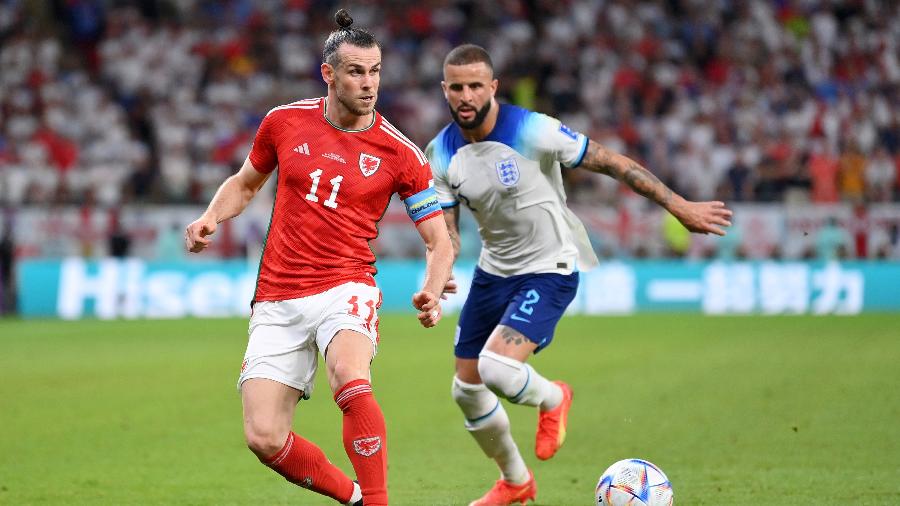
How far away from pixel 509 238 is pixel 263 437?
92.7 inches

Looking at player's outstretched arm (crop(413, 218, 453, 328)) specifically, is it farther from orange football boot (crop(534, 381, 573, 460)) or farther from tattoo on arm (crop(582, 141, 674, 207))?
orange football boot (crop(534, 381, 573, 460))

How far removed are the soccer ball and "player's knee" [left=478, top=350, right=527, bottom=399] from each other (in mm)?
889

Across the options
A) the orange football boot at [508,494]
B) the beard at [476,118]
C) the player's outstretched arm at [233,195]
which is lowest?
the orange football boot at [508,494]

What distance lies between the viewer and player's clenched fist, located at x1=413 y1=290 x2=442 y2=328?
559cm

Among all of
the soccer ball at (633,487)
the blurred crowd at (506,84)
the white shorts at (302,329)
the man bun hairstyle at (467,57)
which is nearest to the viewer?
the white shorts at (302,329)

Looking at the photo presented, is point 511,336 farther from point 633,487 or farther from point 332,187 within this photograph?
point 332,187

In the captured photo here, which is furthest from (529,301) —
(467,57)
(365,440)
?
(365,440)

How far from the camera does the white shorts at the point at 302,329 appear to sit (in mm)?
5703

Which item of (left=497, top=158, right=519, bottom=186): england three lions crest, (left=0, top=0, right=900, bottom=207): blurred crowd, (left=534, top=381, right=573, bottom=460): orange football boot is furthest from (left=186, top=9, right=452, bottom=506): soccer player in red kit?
(left=0, top=0, right=900, bottom=207): blurred crowd

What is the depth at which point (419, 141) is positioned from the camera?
75.0 ft

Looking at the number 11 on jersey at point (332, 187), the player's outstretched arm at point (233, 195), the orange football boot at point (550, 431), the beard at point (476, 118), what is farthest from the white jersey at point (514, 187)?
the number 11 on jersey at point (332, 187)

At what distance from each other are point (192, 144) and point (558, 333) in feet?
28.6

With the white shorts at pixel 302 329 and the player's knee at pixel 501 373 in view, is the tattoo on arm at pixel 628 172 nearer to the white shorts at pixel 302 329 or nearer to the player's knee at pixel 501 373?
the player's knee at pixel 501 373

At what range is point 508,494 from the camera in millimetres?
7137
